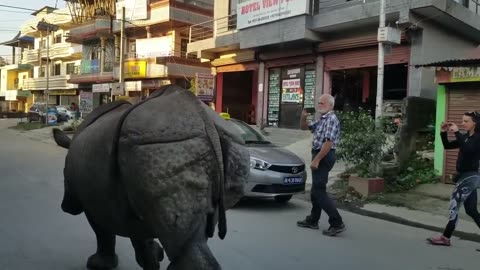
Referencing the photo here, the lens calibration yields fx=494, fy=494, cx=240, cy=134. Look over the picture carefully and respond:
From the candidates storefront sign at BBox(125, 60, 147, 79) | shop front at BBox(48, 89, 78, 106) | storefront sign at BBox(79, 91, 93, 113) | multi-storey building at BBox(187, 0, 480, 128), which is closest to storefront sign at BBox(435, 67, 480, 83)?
multi-storey building at BBox(187, 0, 480, 128)

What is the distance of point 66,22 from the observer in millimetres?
44906

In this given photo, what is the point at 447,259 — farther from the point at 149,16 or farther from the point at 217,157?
the point at 149,16

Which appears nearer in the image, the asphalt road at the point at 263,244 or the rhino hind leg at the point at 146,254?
the rhino hind leg at the point at 146,254

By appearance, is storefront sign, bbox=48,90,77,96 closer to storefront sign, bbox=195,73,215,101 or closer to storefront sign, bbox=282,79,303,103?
storefront sign, bbox=195,73,215,101

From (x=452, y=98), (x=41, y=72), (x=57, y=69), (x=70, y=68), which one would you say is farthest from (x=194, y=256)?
(x=41, y=72)

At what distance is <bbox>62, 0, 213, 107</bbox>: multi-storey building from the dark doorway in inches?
196

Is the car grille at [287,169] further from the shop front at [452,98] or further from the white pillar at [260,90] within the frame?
the white pillar at [260,90]

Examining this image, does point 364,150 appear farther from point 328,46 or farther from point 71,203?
point 328,46

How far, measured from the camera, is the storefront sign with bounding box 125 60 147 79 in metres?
30.2

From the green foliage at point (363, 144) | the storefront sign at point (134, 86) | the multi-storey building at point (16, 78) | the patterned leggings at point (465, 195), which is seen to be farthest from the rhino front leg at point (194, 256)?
the multi-storey building at point (16, 78)

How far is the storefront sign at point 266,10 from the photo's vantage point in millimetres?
16500

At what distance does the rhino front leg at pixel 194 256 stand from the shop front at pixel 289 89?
15.0 metres

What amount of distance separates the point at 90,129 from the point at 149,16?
92.5 ft

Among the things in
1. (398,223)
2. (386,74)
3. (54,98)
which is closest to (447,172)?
(398,223)
